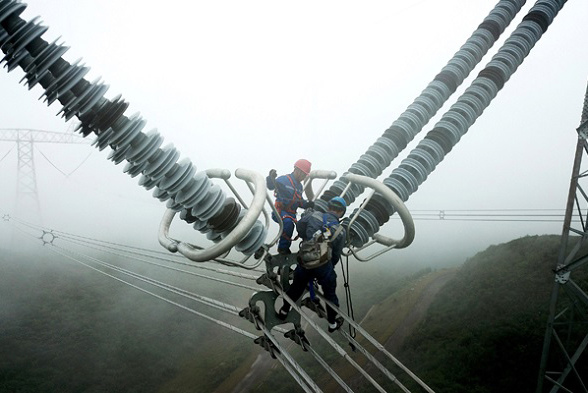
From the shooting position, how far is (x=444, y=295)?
95.9 ft

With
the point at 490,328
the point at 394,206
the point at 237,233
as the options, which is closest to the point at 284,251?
the point at 394,206

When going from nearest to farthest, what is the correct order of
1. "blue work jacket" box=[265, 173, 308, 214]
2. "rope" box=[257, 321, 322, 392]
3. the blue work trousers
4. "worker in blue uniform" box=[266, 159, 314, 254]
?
"rope" box=[257, 321, 322, 392] < the blue work trousers < "worker in blue uniform" box=[266, 159, 314, 254] < "blue work jacket" box=[265, 173, 308, 214]

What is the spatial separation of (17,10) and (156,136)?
4.67ft

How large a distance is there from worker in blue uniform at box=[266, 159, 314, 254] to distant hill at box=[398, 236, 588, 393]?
17085 mm

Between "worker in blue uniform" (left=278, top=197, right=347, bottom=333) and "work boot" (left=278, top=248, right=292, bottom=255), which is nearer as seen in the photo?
"worker in blue uniform" (left=278, top=197, right=347, bottom=333)

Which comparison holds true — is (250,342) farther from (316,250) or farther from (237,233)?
(237,233)

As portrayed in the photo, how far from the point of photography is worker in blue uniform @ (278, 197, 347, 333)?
513 centimetres

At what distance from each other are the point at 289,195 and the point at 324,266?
151 cm

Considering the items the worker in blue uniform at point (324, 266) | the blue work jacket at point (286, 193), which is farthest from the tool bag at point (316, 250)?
the blue work jacket at point (286, 193)

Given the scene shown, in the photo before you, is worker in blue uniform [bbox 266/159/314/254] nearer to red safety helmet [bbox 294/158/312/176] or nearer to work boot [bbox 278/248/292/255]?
red safety helmet [bbox 294/158/312/176]

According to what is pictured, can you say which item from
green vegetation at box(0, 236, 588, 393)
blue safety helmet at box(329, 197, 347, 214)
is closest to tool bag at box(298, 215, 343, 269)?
blue safety helmet at box(329, 197, 347, 214)

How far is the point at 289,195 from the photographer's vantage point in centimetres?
606

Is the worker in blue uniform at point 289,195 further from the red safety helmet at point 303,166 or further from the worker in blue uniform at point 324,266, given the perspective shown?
the worker in blue uniform at point 324,266

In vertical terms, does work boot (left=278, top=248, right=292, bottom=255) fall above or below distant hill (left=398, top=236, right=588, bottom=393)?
below
